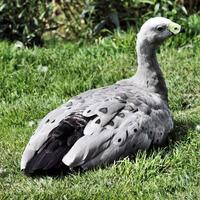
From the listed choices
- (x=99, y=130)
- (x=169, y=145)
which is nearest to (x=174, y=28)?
(x=169, y=145)

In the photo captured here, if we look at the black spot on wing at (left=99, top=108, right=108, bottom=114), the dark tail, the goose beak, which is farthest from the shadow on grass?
the goose beak

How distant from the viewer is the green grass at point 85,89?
466 centimetres

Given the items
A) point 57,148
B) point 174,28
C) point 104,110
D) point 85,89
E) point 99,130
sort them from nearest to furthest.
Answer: point 57,148 < point 99,130 < point 104,110 < point 174,28 < point 85,89

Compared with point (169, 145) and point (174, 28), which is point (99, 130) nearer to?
point (169, 145)

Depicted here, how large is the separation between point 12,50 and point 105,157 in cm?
299

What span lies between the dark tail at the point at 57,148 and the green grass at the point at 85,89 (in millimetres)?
87

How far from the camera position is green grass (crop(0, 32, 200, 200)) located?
466 cm

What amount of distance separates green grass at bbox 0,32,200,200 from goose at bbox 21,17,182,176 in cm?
10

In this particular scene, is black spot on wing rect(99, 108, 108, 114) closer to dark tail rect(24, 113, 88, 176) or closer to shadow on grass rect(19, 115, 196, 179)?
dark tail rect(24, 113, 88, 176)

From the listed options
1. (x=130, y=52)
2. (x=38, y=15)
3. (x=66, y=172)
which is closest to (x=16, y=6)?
(x=38, y=15)

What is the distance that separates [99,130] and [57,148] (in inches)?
12.5

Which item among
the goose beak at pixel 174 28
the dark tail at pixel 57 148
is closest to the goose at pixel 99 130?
the dark tail at pixel 57 148

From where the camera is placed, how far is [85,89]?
6.73m

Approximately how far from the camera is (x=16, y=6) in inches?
323
